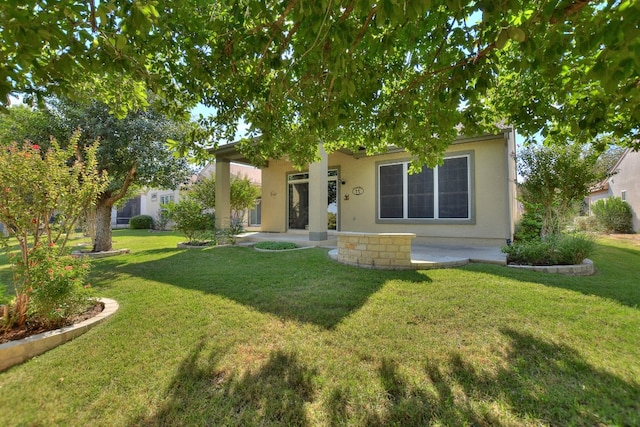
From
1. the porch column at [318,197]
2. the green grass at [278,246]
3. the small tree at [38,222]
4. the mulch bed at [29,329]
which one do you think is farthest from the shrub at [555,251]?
the small tree at [38,222]

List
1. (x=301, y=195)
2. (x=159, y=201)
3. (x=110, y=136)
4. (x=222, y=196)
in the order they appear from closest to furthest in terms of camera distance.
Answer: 1. (x=110, y=136)
2. (x=222, y=196)
3. (x=301, y=195)
4. (x=159, y=201)

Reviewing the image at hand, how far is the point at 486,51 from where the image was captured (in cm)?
296

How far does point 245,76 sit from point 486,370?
14.8ft

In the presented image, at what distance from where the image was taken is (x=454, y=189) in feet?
30.9

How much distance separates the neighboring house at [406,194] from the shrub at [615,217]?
33.4ft

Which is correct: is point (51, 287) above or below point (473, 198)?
below

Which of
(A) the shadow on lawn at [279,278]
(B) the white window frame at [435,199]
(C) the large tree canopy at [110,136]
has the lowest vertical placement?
(A) the shadow on lawn at [279,278]

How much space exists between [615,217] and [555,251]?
1486 cm

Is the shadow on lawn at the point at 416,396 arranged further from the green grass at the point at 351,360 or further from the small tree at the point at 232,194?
the small tree at the point at 232,194

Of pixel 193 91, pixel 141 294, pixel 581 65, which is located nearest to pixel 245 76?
pixel 193 91

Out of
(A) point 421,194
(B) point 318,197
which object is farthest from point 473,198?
(B) point 318,197

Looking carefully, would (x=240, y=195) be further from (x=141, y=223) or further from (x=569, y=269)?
(x=141, y=223)

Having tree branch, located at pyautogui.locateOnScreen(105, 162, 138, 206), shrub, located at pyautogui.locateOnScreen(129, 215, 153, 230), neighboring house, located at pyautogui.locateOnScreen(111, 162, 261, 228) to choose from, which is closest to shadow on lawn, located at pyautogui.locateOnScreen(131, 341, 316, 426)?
tree branch, located at pyautogui.locateOnScreen(105, 162, 138, 206)

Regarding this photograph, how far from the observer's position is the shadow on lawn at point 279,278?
4117mm
